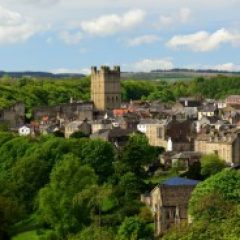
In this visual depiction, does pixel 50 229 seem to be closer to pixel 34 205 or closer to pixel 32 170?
pixel 34 205

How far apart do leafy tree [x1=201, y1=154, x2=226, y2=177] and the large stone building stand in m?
3.49

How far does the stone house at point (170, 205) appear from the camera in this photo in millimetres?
45344

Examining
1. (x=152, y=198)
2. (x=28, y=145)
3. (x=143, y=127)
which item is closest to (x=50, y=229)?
(x=152, y=198)

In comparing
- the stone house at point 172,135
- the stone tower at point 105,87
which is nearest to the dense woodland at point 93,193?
the stone house at point 172,135

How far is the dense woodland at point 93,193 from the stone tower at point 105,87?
1967 inches

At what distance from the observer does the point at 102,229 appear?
41.3 metres

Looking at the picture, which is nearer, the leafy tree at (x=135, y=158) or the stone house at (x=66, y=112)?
the leafy tree at (x=135, y=158)

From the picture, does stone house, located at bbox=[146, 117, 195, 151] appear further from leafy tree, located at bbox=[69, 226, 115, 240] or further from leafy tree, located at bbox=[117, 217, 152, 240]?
leafy tree, located at bbox=[69, 226, 115, 240]

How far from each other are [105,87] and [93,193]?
77.5m

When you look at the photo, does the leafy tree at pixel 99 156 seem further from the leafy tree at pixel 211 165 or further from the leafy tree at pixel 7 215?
the leafy tree at pixel 7 215

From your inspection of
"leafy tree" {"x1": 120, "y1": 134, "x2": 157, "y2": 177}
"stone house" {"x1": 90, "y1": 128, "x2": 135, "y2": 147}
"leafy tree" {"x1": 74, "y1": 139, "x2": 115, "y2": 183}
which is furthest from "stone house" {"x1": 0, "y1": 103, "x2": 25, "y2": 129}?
"leafy tree" {"x1": 120, "y1": 134, "x2": 157, "y2": 177}

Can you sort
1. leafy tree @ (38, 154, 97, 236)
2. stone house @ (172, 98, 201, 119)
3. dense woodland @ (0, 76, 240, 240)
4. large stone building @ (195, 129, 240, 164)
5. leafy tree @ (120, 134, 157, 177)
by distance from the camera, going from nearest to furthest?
1. dense woodland @ (0, 76, 240, 240)
2. leafy tree @ (38, 154, 97, 236)
3. leafy tree @ (120, 134, 157, 177)
4. large stone building @ (195, 129, 240, 164)
5. stone house @ (172, 98, 201, 119)

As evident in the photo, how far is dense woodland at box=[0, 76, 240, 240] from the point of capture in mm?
38531

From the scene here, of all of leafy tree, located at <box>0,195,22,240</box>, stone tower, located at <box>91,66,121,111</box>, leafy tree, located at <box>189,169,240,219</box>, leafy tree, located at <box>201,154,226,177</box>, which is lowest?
leafy tree, located at <box>0,195,22,240</box>
